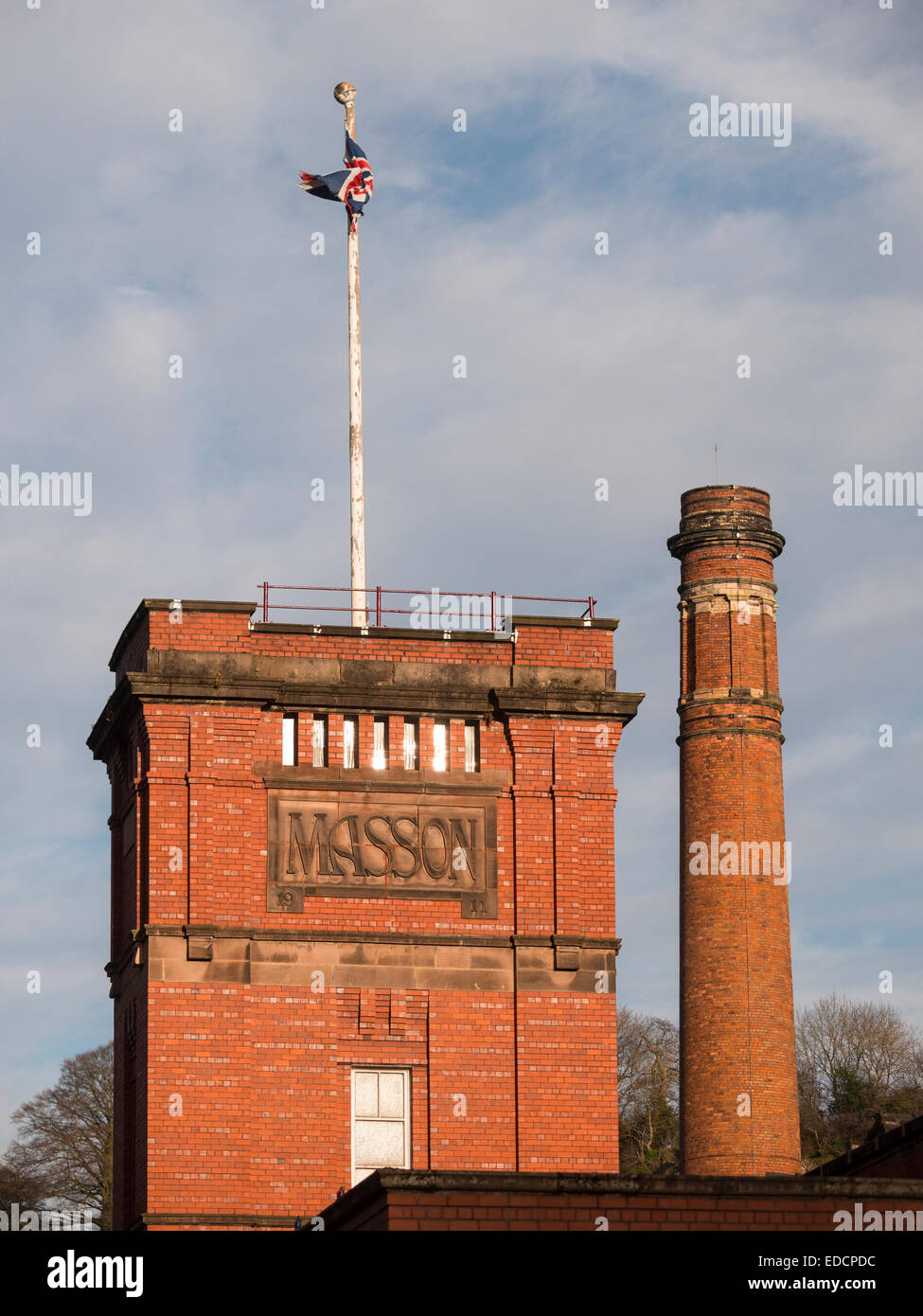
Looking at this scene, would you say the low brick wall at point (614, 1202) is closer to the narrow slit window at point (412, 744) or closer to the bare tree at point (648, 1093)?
the narrow slit window at point (412, 744)

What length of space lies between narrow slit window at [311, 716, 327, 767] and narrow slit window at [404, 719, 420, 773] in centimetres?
118

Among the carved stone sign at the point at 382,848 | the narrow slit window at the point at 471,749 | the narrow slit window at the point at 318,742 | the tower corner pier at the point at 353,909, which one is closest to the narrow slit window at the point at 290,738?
the tower corner pier at the point at 353,909

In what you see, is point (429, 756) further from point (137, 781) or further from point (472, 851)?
point (137, 781)

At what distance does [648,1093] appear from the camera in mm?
78750

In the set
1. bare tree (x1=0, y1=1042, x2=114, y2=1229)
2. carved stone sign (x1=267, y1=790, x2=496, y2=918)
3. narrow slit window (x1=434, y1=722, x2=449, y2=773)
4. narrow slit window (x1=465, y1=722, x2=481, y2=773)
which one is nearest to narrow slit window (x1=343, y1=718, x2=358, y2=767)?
carved stone sign (x1=267, y1=790, x2=496, y2=918)

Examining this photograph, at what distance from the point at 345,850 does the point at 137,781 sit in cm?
316

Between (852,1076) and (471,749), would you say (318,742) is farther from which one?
(852,1076)

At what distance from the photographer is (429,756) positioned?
3316cm

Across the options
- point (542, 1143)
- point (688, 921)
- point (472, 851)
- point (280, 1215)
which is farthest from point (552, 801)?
point (688, 921)

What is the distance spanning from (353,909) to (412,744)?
2610 millimetres

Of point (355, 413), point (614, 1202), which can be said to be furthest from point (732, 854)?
point (614, 1202)

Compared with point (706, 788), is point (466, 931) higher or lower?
lower

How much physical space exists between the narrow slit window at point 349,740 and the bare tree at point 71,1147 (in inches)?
1437

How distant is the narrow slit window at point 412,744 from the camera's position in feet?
108
